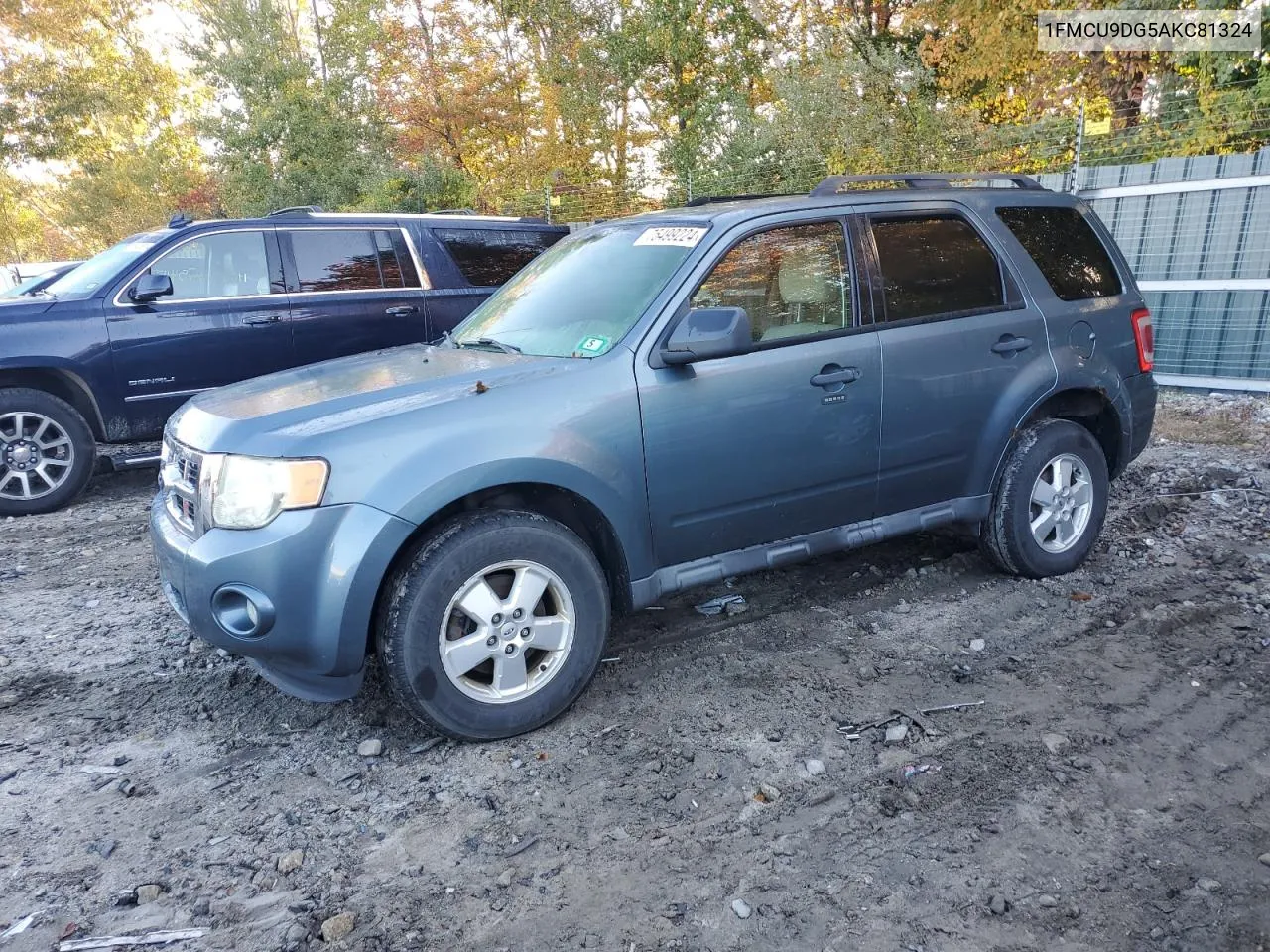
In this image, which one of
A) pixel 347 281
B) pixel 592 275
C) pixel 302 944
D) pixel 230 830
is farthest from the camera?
pixel 347 281

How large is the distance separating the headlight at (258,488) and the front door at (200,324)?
13.9ft

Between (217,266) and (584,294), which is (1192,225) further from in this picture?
(217,266)

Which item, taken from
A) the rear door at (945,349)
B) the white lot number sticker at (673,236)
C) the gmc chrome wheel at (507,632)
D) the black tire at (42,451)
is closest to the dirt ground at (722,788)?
the gmc chrome wheel at (507,632)

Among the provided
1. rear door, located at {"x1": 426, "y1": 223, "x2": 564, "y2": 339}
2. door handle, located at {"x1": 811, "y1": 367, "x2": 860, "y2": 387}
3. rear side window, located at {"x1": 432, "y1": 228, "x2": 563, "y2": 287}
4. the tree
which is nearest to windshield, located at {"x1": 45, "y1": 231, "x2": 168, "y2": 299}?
rear door, located at {"x1": 426, "y1": 223, "x2": 564, "y2": 339}

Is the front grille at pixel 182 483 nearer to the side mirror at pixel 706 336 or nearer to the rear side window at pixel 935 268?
the side mirror at pixel 706 336

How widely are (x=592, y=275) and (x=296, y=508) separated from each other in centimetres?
171

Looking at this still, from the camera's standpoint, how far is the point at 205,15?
74.2ft

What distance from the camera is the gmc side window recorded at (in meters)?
7.19

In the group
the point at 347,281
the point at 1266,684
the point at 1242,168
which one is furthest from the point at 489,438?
the point at 1242,168

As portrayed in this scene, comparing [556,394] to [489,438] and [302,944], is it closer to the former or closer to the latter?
[489,438]

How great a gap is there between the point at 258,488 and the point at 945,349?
9.62ft

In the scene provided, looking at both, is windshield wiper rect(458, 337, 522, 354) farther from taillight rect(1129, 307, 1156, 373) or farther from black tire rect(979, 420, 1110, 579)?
taillight rect(1129, 307, 1156, 373)

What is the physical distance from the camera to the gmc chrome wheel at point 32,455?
6426 mm

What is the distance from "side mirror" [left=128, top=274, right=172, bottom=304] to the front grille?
3.44m
